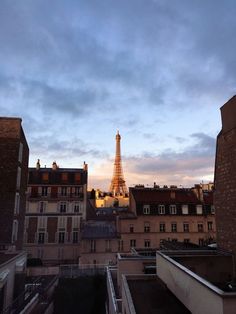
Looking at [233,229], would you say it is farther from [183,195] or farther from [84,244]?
[183,195]

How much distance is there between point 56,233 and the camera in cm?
4822

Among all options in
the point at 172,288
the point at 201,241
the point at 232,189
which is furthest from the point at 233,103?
the point at 201,241

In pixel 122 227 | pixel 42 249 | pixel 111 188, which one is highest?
pixel 111 188

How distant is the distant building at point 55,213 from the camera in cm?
4694

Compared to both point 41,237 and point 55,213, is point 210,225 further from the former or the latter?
point 41,237

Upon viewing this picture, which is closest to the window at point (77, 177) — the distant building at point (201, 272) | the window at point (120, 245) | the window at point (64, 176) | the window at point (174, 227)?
the window at point (64, 176)

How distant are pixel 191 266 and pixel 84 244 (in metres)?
29.7

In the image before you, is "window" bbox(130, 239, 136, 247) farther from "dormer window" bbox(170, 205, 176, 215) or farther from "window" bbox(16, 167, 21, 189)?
"window" bbox(16, 167, 21, 189)

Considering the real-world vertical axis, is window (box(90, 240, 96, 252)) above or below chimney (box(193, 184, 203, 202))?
below

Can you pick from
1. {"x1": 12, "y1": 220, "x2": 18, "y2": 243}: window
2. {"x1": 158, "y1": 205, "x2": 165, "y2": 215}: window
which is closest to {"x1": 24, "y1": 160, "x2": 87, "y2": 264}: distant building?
{"x1": 158, "y1": 205, "x2": 165, "y2": 215}: window

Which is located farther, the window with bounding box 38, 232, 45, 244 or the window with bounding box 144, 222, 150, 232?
the window with bounding box 38, 232, 45, 244

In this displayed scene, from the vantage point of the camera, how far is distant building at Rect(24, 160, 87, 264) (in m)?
46.9

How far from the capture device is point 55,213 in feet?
162

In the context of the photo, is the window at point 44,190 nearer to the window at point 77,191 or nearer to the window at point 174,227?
the window at point 77,191
